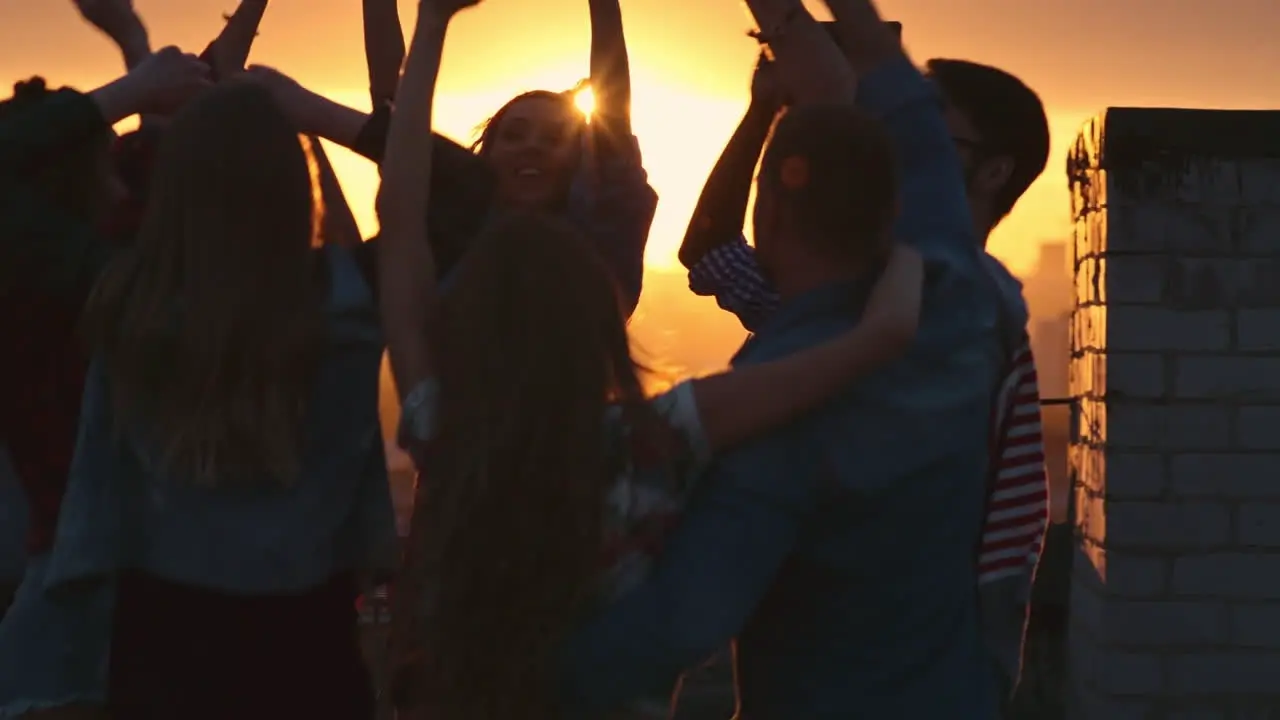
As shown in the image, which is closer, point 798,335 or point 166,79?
point 798,335

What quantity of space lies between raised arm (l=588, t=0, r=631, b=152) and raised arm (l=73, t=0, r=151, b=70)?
91 cm

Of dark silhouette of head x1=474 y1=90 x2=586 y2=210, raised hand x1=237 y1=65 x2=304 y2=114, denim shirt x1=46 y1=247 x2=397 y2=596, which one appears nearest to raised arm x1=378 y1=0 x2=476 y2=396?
denim shirt x1=46 y1=247 x2=397 y2=596

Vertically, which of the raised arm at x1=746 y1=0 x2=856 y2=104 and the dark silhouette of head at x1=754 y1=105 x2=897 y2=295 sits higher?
the raised arm at x1=746 y1=0 x2=856 y2=104

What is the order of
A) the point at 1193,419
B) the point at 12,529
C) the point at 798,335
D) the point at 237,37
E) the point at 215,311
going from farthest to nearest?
the point at 1193,419, the point at 237,37, the point at 12,529, the point at 215,311, the point at 798,335

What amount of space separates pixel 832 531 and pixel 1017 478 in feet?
1.95

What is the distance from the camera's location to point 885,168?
248cm

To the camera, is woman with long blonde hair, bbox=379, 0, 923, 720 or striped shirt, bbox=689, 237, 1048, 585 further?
striped shirt, bbox=689, 237, 1048, 585

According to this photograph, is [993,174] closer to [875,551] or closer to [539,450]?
[875,551]

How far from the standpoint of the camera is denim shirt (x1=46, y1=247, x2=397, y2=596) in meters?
2.88

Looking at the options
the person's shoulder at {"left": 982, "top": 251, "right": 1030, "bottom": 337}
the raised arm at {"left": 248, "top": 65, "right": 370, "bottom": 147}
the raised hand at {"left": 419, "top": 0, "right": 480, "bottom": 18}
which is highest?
the raised hand at {"left": 419, "top": 0, "right": 480, "bottom": 18}

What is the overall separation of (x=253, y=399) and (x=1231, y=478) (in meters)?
4.40

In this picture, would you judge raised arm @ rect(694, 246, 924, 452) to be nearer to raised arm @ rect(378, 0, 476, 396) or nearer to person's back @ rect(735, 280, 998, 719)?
person's back @ rect(735, 280, 998, 719)

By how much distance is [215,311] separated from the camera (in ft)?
9.36

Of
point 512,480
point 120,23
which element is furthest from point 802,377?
point 120,23
